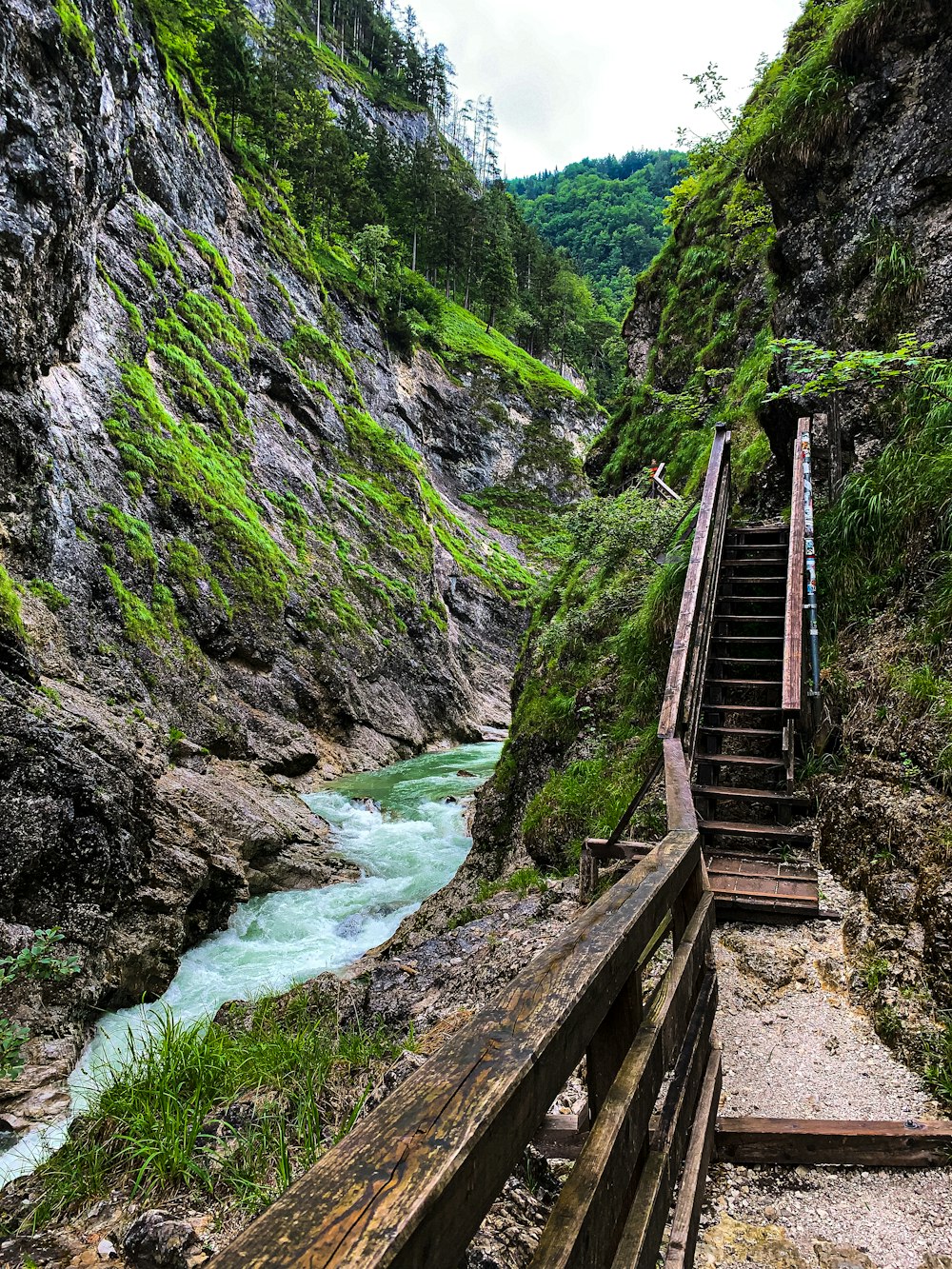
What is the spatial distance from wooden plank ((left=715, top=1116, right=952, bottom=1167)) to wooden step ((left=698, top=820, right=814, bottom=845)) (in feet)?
7.30

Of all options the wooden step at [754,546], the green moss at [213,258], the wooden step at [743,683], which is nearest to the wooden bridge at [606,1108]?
the wooden step at [743,683]

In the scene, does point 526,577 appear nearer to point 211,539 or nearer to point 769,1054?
point 211,539

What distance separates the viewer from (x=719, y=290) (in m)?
14.0

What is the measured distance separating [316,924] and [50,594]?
652cm

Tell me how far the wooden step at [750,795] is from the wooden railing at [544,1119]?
92.3 inches

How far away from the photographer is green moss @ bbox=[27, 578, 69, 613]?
1021cm

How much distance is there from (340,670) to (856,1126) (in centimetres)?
1691

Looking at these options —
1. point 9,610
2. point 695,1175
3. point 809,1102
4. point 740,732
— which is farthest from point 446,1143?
point 9,610

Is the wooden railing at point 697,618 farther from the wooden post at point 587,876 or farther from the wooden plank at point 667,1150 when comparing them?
the wooden plank at point 667,1150

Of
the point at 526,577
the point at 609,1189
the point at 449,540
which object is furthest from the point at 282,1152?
the point at 526,577

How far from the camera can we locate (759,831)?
4871 millimetres

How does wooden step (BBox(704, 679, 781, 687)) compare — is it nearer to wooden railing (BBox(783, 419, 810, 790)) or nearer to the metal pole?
wooden railing (BBox(783, 419, 810, 790))

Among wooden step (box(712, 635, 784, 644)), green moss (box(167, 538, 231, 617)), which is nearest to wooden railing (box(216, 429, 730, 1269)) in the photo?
wooden step (box(712, 635, 784, 644))

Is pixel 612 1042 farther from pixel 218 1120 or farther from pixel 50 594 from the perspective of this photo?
pixel 50 594
